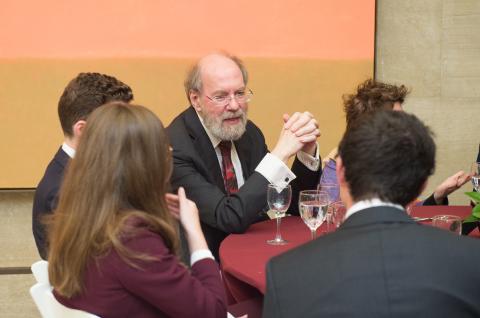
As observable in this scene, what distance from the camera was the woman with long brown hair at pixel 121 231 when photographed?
1.43 metres

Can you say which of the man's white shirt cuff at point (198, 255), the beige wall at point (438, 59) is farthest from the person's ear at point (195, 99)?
the beige wall at point (438, 59)

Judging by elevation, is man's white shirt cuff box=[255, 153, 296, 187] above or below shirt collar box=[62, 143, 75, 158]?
below

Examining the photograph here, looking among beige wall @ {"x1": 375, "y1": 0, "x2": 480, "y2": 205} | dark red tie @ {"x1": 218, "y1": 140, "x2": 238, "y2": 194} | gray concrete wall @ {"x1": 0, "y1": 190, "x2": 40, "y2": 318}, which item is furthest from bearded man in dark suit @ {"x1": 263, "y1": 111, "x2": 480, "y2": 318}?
gray concrete wall @ {"x1": 0, "y1": 190, "x2": 40, "y2": 318}

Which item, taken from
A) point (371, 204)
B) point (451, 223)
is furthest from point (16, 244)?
point (371, 204)

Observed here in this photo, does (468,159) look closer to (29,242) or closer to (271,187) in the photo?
(271,187)

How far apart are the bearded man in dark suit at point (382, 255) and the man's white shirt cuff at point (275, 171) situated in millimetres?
959

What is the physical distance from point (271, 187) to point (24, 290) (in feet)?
7.99

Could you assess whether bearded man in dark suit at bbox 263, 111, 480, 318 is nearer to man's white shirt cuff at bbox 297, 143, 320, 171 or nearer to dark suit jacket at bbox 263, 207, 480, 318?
dark suit jacket at bbox 263, 207, 480, 318

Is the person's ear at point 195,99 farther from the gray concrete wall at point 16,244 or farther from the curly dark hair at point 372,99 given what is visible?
the gray concrete wall at point 16,244

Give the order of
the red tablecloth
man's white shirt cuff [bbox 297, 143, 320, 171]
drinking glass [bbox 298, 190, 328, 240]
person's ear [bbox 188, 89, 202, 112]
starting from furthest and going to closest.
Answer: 1. person's ear [bbox 188, 89, 202, 112]
2. man's white shirt cuff [bbox 297, 143, 320, 171]
3. drinking glass [bbox 298, 190, 328, 240]
4. the red tablecloth

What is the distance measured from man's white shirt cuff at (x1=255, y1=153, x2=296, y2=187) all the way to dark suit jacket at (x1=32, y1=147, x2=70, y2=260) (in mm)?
696

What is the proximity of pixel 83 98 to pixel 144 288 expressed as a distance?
99 cm

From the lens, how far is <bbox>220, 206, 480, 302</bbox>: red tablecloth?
6.05ft

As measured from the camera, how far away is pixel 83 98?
2.21 metres
